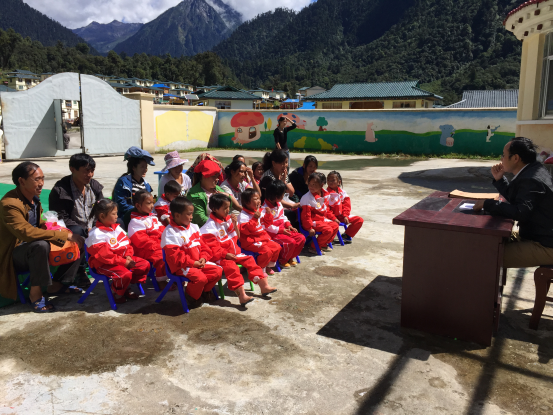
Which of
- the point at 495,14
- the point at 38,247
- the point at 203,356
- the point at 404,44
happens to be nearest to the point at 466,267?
the point at 203,356

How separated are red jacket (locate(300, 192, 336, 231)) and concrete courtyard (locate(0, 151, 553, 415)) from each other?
1.02m

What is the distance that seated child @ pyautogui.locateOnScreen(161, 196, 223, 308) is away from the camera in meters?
3.71

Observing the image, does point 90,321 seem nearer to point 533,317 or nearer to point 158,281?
point 158,281

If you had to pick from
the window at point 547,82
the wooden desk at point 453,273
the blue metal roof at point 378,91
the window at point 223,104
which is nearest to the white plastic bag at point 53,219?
the wooden desk at point 453,273

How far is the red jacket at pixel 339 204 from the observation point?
5.86 meters

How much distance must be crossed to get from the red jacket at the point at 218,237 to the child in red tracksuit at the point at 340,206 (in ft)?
6.70

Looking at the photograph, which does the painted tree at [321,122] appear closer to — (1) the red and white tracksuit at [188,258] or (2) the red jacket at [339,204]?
(2) the red jacket at [339,204]

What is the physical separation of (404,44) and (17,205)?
104 metres

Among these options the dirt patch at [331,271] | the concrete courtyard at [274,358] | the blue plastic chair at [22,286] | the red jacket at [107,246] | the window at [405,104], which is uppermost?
the window at [405,104]

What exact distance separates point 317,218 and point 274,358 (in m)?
2.72

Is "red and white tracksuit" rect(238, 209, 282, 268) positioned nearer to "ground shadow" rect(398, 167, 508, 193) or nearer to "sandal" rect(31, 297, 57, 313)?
"sandal" rect(31, 297, 57, 313)

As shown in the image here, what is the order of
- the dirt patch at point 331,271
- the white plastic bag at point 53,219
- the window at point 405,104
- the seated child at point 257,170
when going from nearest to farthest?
1. the white plastic bag at point 53,219
2. the dirt patch at point 331,271
3. the seated child at point 257,170
4. the window at point 405,104

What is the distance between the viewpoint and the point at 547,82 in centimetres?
941

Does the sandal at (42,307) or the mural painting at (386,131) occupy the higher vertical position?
the mural painting at (386,131)
